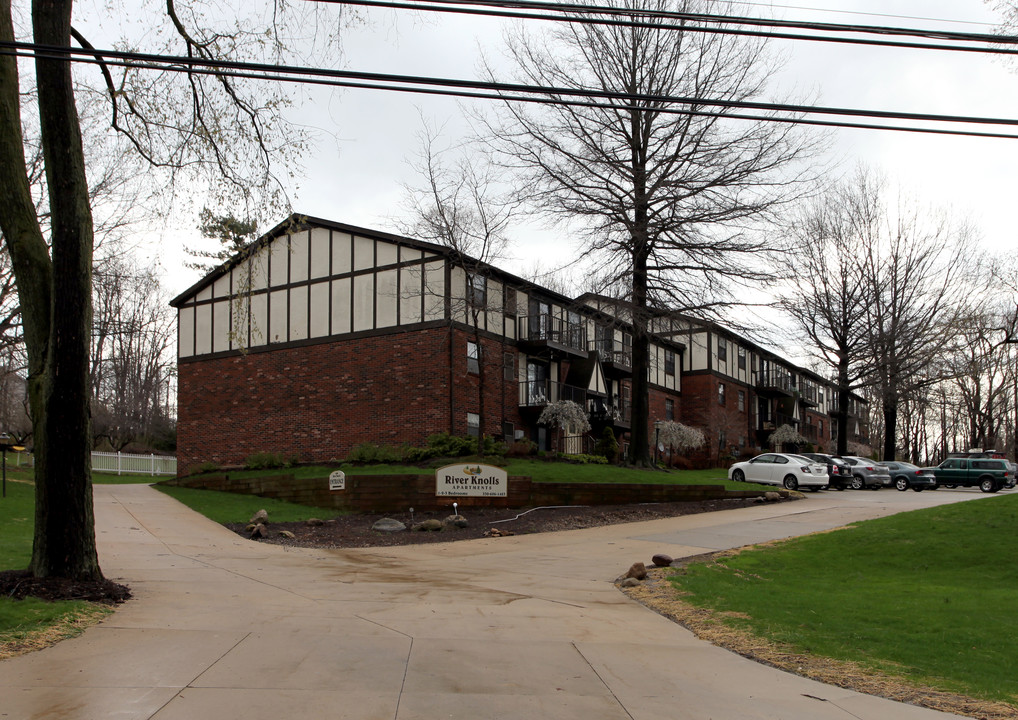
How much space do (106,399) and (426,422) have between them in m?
31.4

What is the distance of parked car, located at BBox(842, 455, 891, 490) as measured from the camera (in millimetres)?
37000

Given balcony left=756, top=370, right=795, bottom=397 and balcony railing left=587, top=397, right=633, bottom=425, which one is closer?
balcony railing left=587, top=397, right=633, bottom=425

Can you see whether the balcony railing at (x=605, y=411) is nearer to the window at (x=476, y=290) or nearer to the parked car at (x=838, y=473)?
the parked car at (x=838, y=473)

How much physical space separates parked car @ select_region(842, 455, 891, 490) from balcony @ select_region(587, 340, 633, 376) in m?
11.3

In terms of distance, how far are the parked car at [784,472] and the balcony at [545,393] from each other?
7.19 metres

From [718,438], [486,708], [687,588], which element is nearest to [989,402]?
[718,438]

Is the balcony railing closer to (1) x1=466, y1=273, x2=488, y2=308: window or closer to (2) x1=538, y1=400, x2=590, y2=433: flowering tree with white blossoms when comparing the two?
(2) x1=538, y1=400, x2=590, y2=433: flowering tree with white blossoms

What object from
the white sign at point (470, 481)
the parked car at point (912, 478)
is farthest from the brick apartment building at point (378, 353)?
the parked car at point (912, 478)

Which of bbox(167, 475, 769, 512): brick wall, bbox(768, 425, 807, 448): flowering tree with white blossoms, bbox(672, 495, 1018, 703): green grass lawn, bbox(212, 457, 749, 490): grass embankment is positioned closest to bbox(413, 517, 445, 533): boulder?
bbox(167, 475, 769, 512): brick wall

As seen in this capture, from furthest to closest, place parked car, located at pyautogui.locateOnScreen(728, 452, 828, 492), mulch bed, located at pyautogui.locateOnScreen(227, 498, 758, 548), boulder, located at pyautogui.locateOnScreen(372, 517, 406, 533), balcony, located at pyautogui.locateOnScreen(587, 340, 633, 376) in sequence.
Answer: balcony, located at pyautogui.locateOnScreen(587, 340, 633, 376)
parked car, located at pyautogui.locateOnScreen(728, 452, 828, 492)
boulder, located at pyautogui.locateOnScreen(372, 517, 406, 533)
mulch bed, located at pyautogui.locateOnScreen(227, 498, 758, 548)

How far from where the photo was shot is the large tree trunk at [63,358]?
31.2 feet

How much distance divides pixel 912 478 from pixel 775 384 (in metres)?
21.3

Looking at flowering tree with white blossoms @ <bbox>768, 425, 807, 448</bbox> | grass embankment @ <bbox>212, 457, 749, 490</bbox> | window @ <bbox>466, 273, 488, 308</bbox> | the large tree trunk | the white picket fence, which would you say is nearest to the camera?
the large tree trunk

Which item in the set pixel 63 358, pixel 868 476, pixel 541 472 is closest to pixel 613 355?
pixel 868 476
